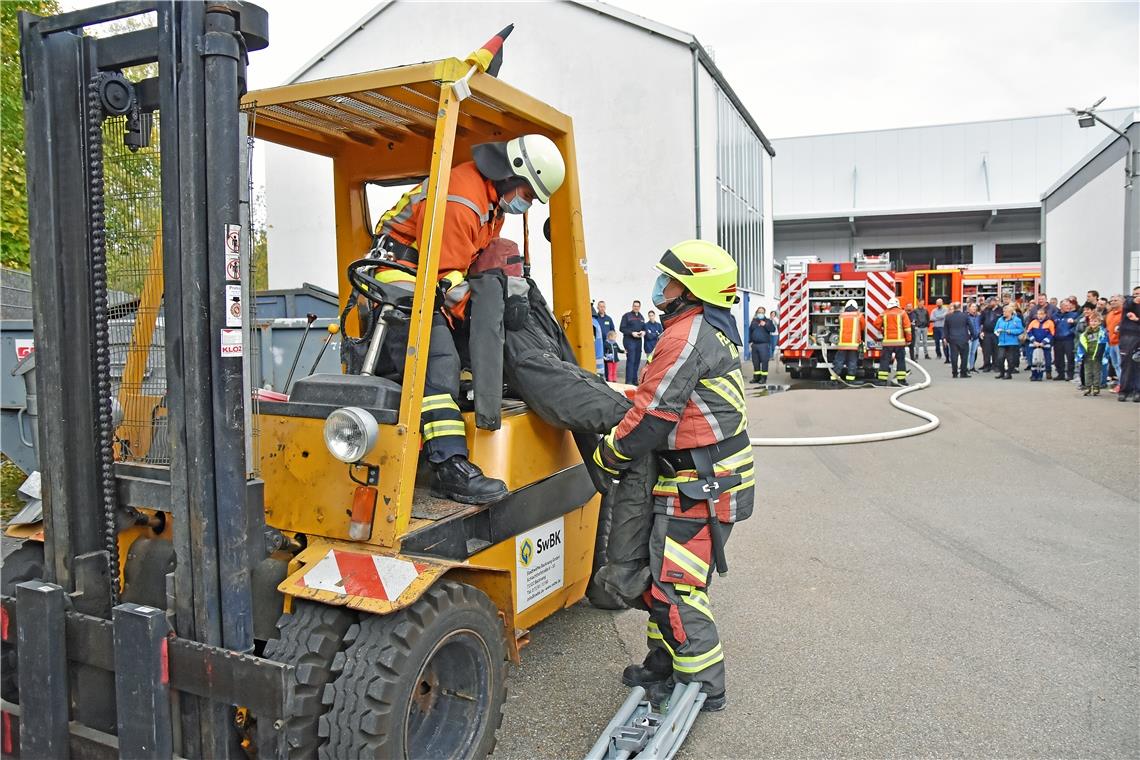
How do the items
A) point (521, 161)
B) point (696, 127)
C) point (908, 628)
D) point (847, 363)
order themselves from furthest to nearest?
point (696, 127)
point (847, 363)
point (908, 628)
point (521, 161)

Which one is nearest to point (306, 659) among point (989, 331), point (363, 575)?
point (363, 575)

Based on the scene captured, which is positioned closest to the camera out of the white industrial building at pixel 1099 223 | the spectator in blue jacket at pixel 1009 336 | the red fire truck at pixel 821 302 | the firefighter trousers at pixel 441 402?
the firefighter trousers at pixel 441 402

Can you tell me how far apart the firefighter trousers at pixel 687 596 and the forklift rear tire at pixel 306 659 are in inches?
57.0

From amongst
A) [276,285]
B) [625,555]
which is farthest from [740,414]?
[276,285]

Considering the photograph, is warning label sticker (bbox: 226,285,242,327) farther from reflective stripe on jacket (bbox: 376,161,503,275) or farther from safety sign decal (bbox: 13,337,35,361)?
safety sign decal (bbox: 13,337,35,361)

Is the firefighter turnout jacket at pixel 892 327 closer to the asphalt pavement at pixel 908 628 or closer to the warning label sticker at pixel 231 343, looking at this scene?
the asphalt pavement at pixel 908 628

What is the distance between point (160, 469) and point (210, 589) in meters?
0.46

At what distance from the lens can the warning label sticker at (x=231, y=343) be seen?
2.43 m

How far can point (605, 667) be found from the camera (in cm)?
412

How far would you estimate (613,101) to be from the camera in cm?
1998

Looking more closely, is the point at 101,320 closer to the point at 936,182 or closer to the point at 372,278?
→ the point at 372,278

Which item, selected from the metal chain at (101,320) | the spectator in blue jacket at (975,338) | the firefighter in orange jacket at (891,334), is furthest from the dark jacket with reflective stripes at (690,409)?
the spectator in blue jacket at (975,338)

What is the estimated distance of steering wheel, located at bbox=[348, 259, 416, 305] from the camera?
3242 mm

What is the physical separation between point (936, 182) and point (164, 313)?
42318mm
